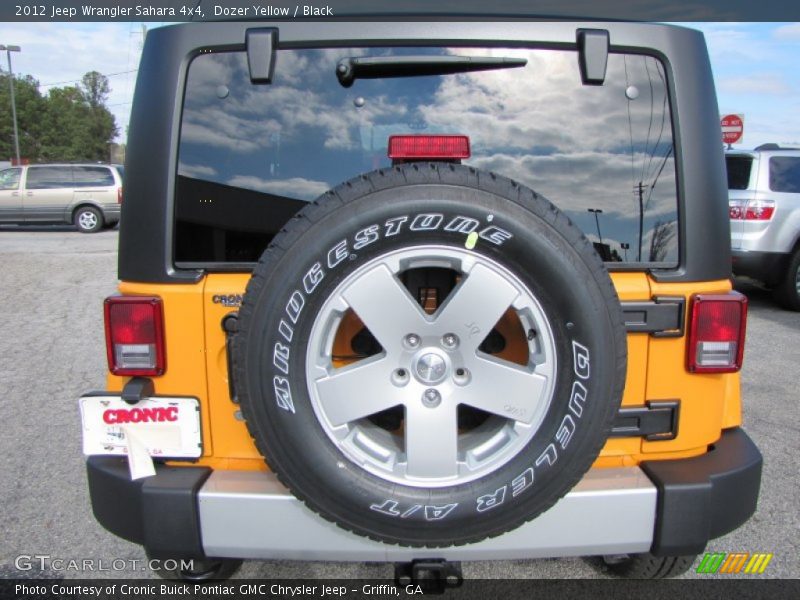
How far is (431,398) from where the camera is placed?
1.78m

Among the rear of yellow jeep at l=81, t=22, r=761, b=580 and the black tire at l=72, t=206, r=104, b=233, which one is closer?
the rear of yellow jeep at l=81, t=22, r=761, b=580

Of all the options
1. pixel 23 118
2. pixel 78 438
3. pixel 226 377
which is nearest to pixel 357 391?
pixel 226 377

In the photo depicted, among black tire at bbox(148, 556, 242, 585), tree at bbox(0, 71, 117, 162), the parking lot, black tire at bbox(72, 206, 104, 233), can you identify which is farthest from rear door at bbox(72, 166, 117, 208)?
tree at bbox(0, 71, 117, 162)

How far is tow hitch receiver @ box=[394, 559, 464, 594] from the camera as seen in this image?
1930mm

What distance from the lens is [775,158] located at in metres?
7.67

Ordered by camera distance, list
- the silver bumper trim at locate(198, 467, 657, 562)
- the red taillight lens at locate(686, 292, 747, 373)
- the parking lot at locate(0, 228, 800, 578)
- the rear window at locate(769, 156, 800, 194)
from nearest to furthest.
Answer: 1. the silver bumper trim at locate(198, 467, 657, 562)
2. the red taillight lens at locate(686, 292, 747, 373)
3. the parking lot at locate(0, 228, 800, 578)
4. the rear window at locate(769, 156, 800, 194)

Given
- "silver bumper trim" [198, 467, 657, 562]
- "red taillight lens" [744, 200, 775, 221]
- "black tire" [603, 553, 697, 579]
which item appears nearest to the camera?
"silver bumper trim" [198, 467, 657, 562]

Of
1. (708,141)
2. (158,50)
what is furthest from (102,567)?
(708,141)

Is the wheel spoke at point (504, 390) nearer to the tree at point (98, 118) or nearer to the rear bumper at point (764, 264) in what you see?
the rear bumper at point (764, 264)

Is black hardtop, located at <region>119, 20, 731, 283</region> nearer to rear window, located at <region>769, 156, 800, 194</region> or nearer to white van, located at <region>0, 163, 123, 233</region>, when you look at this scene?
rear window, located at <region>769, 156, 800, 194</region>

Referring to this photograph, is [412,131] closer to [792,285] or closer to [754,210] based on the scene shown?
[754,210]

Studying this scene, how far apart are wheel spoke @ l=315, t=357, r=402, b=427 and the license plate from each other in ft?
1.77

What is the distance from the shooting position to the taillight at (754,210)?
7.49 meters

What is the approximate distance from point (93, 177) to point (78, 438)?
48.1ft
